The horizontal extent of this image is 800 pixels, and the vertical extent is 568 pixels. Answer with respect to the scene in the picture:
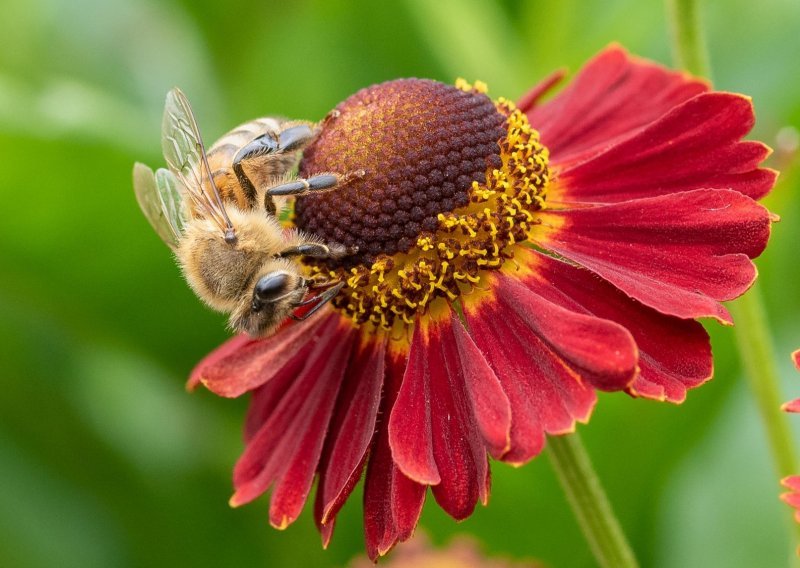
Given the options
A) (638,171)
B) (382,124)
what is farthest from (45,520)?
(638,171)

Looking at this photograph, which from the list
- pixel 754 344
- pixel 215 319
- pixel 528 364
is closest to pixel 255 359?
pixel 528 364

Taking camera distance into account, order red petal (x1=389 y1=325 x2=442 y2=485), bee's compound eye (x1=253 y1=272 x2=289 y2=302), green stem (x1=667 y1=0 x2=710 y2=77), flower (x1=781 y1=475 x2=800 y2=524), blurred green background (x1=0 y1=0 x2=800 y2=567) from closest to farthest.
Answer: flower (x1=781 y1=475 x2=800 y2=524) < red petal (x1=389 y1=325 x2=442 y2=485) < bee's compound eye (x1=253 y1=272 x2=289 y2=302) < green stem (x1=667 y1=0 x2=710 y2=77) < blurred green background (x1=0 y1=0 x2=800 y2=567)

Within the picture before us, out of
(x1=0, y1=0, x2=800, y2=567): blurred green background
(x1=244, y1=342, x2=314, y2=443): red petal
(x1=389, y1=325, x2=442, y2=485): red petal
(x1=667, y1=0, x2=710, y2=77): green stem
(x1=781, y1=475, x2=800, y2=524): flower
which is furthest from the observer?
(x1=0, y1=0, x2=800, y2=567): blurred green background

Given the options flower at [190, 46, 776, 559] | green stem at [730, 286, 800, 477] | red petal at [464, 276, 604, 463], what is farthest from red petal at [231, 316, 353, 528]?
green stem at [730, 286, 800, 477]

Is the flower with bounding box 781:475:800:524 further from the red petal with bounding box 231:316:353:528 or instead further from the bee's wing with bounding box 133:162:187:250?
the bee's wing with bounding box 133:162:187:250

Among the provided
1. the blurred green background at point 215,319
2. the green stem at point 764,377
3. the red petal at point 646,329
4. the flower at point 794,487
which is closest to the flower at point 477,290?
the red petal at point 646,329

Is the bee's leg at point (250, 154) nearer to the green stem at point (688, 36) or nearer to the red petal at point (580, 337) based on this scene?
the red petal at point (580, 337)
